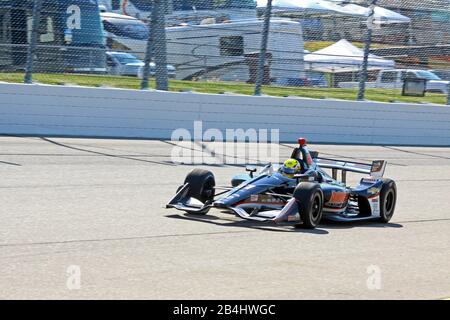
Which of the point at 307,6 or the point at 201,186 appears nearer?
the point at 201,186

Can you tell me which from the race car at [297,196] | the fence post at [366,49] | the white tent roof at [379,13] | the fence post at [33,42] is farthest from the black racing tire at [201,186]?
the white tent roof at [379,13]

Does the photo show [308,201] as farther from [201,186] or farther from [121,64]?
[121,64]

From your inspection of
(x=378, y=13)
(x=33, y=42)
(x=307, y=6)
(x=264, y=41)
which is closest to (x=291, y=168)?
(x=33, y=42)

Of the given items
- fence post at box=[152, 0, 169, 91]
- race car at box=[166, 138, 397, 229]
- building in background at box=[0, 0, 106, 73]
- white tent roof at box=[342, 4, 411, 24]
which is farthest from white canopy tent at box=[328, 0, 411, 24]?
race car at box=[166, 138, 397, 229]

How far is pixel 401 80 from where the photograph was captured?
21750 millimetres

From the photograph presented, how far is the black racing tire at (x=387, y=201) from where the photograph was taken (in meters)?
9.96

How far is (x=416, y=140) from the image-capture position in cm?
2109

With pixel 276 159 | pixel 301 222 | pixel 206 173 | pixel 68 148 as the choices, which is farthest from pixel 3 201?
pixel 276 159

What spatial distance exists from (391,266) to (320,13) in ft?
A: 45.7

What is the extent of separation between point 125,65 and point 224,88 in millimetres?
2258

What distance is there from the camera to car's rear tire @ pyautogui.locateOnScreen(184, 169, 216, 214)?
9391mm

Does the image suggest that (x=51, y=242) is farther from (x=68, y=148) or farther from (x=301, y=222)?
(x=68, y=148)

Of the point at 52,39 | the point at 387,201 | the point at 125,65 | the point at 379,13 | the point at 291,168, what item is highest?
the point at 379,13

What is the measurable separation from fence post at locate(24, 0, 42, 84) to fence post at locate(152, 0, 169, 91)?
7.58ft
